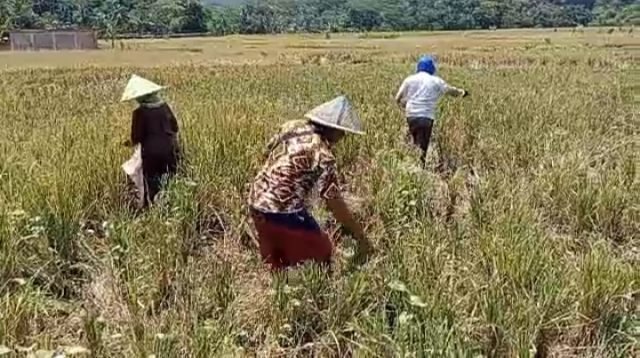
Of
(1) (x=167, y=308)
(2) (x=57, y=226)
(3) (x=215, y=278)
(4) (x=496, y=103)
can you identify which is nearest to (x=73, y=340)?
(1) (x=167, y=308)

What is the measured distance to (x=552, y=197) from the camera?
18.2 ft

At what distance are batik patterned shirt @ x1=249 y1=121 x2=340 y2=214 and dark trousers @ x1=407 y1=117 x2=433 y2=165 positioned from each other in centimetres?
375

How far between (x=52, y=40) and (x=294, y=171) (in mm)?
70456

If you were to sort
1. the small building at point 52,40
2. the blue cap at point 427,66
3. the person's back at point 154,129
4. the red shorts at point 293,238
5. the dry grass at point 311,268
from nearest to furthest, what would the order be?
the dry grass at point 311,268 → the red shorts at point 293,238 → the person's back at point 154,129 → the blue cap at point 427,66 → the small building at point 52,40

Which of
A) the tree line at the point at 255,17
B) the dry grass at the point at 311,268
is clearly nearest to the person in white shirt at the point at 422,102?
the dry grass at the point at 311,268

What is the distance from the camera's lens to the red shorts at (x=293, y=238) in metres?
4.16

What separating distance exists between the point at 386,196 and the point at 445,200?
814 mm

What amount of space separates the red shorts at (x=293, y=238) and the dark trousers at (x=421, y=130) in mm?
3792

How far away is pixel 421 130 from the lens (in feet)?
25.8

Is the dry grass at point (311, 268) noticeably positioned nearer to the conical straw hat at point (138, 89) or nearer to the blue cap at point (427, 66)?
the conical straw hat at point (138, 89)

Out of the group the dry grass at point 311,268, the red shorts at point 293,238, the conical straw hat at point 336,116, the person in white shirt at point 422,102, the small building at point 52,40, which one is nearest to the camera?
the dry grass at point 311,268

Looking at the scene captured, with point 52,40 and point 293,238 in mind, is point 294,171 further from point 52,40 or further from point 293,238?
point 52,40

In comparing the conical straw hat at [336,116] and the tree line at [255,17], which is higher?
the conical straw hat at [336,116]

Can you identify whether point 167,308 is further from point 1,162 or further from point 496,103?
point 496,103
